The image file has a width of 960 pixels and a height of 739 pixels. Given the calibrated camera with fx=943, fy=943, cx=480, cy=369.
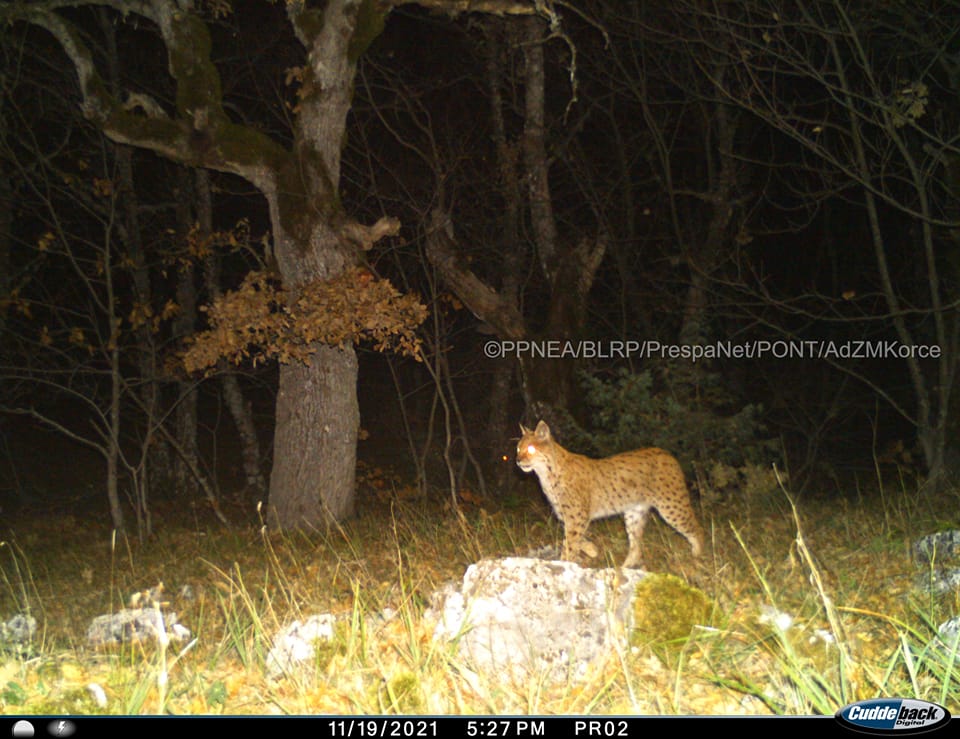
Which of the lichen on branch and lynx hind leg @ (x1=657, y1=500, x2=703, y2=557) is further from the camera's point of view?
the lichen on branch

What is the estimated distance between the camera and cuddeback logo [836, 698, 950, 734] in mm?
3574

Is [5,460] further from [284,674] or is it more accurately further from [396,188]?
[284,674]

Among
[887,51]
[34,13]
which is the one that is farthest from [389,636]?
[887,51]

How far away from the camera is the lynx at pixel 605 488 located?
27.6ft

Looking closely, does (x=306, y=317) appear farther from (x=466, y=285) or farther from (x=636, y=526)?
(x=636, y=526)

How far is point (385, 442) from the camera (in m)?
28.5

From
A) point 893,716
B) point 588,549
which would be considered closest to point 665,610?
point 893,716

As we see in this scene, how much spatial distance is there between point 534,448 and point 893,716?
197 inches

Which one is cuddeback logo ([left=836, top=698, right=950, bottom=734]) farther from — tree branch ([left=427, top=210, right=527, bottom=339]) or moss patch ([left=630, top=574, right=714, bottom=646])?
tree branch ([left=427, top=210, right=527, bottom=339])

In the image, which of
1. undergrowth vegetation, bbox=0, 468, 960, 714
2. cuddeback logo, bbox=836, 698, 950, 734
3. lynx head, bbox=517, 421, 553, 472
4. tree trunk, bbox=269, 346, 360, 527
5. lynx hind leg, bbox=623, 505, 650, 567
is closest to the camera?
cuddeback logo, bbox=836, 698, 950, 734

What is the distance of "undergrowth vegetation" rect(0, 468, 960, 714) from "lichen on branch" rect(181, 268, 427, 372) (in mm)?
3357

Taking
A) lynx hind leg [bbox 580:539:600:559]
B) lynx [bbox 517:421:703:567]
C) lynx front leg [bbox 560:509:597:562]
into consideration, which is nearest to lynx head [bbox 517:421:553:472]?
lynx [bbox 517:421:703:567]

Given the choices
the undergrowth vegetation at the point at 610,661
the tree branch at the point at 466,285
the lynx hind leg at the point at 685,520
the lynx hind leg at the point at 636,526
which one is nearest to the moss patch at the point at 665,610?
the undergrowth vegetation at the point at 610,661

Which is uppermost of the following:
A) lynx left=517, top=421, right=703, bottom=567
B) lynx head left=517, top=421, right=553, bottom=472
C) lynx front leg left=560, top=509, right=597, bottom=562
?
lynx head left=517, top=421, right=553, bottom=472
